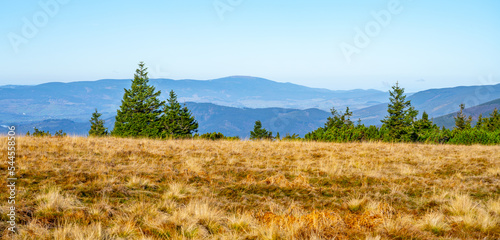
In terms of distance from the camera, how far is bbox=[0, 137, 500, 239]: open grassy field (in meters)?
5.24

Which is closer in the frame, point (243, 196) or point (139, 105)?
point (243, 196)

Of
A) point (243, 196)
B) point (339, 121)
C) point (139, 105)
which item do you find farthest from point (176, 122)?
point (243, 196)

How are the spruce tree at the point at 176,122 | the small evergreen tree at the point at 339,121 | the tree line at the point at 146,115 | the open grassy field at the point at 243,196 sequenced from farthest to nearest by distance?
the small evergreen tree at the point at 339,121
the spruce tree at the point at 176,122
the tree line at the point at 146,115
the open grassy field at the point at 243,196

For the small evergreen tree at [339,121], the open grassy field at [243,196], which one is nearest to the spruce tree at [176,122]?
the small evergreen tree at [339,121]

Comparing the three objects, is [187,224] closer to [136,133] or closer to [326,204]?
[326,204]

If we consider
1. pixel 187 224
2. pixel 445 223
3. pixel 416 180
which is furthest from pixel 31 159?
pixel 416 180

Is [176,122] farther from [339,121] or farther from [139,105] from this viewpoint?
[339,121]

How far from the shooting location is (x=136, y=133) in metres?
46.1

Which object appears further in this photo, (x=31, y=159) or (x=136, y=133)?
(x=136, y=133)

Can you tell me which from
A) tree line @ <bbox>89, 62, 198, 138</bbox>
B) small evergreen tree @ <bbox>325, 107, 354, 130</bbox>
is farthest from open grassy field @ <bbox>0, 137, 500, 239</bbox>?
small evergreen tree @ <bbox>325, 107, 354, 130</bbox>

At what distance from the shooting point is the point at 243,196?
7461mm

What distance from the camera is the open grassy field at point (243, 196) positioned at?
5.24 metres

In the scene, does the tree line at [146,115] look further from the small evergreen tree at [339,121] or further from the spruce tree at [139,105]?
the small evergreen tree at [339,121]

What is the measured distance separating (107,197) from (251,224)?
11.2 ft
